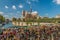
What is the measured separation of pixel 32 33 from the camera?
7.87 ft

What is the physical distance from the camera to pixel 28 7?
242 centimetres

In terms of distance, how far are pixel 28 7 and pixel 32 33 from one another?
44 centimetres

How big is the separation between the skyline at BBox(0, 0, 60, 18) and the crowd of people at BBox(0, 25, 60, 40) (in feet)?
0.77

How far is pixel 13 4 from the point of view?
240 centimetres

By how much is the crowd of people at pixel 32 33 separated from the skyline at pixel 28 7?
0.23 metres

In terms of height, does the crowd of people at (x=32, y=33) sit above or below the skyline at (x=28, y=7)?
below

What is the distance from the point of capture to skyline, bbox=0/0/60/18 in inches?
93.4

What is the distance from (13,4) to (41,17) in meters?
0.52

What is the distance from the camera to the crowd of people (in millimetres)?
2338

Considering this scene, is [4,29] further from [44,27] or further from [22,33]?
[44,27]

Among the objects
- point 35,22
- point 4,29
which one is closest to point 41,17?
point 35,22

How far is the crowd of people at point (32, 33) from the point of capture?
7.67 feet

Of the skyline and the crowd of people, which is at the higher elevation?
the skyline

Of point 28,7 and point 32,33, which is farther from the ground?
point 28,7
